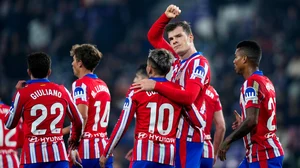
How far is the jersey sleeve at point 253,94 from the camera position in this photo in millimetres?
8688

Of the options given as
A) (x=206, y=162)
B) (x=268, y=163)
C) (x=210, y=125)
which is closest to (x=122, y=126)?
Answer: (x=268, y=163)

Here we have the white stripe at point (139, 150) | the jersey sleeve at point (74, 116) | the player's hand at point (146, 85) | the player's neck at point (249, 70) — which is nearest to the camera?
the player's hand at point (146, 85)

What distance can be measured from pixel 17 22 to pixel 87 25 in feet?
5.69

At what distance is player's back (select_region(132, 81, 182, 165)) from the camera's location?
27.5 feet

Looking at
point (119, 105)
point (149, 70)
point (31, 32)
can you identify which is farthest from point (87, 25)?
point (149, 70)

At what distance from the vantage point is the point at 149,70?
28.0 feet

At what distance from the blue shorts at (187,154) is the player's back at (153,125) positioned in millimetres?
499

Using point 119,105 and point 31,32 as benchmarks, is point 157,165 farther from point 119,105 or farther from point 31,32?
point 31,32

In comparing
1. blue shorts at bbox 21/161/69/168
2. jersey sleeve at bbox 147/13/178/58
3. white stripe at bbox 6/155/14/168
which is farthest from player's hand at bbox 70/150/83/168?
jersey sleeve at bbox 147/13/178/58

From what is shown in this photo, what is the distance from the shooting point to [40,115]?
862 centimetres

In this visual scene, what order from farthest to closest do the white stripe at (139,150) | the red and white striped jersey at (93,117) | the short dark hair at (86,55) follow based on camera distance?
1. the short dark hair at (86,55)
2. the red and white striped jersey at (93,117)
3. the white stripe at (139,150)

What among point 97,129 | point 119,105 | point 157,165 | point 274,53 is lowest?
point 157,165

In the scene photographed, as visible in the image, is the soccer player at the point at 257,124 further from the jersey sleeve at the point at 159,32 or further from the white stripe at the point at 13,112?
the white stripe at the point at 13,112

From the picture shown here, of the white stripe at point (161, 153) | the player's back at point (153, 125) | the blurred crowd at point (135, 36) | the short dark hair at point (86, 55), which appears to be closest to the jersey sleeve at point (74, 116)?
the player's back at point (153, 125)
